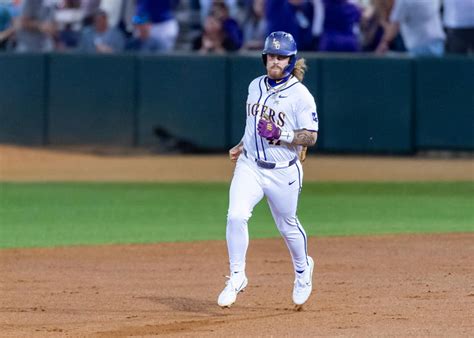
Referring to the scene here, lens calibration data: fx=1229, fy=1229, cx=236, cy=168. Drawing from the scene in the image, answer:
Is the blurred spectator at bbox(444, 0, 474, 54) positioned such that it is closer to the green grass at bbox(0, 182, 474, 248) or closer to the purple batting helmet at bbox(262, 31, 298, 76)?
the green grass at bbox(0, 182, 474, 248)

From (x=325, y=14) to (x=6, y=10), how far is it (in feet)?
19.5

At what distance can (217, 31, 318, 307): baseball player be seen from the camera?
8.05m

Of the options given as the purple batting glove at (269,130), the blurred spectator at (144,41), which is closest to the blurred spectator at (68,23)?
the blurred spectator at (144,41)

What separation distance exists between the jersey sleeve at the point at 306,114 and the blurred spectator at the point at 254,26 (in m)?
11.7

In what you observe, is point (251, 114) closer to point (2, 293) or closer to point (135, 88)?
point (2, 293)

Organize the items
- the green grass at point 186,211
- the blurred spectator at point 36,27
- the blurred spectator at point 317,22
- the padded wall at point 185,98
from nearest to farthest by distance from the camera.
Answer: the green grass at point 186,211
the blurred spectator at point 317,22
the padded wall at point 185,98
the blurred spectator at point 36,27

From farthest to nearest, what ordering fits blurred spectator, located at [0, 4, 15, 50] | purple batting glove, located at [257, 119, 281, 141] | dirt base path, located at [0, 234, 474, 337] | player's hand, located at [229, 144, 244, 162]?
blurred spectator, located at [0, 4, 15, 50], player's hand, located at [229, 144, 244, 162], purple batting glove, located at [257, 119, 281, 141], dirt base path, located at [0, 234, 474, 337]

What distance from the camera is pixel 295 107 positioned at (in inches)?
320

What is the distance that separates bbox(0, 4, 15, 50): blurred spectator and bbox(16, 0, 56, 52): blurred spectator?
0.28 meters

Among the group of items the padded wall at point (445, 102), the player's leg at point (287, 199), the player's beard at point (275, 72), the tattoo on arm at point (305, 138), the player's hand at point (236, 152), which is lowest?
the padded wall at point (445, 102)

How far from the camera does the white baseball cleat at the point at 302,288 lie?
327 inches

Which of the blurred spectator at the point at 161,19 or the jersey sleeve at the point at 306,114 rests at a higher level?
the jersey sleeve at the point at 306,114

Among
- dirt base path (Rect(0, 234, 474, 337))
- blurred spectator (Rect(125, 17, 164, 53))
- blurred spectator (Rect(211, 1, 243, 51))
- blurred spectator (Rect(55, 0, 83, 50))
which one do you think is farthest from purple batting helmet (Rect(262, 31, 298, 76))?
blurred spectator (Rect(55, 0, 83, 50))

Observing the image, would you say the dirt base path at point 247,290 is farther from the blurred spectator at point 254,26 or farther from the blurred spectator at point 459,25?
the blurred spectator at point 254,26
